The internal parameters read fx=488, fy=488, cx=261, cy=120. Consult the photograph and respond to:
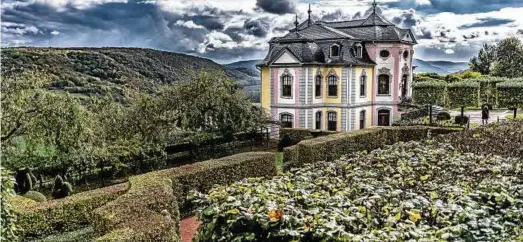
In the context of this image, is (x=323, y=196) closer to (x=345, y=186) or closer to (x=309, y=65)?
(x=345, y=186)

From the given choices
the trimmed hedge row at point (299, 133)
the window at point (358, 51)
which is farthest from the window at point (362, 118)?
the trimmed hedge row at point (299, 133)

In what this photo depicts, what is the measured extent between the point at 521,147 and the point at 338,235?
290 inches

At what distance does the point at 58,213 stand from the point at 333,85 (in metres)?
20.5

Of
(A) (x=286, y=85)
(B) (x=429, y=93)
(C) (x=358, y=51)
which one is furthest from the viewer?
(B) (x=429, y=93)

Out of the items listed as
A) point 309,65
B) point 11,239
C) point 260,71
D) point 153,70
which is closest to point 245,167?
point 11,239

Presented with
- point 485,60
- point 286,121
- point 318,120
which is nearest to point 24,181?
point 286,121

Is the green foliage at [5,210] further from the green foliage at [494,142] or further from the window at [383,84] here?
the window at [383,84]

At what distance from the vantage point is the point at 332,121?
94.2 ft

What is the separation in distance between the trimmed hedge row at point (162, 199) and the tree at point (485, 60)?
2031 inches

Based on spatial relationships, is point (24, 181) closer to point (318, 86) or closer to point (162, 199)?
point (162, 199)

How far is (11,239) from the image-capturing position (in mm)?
6121

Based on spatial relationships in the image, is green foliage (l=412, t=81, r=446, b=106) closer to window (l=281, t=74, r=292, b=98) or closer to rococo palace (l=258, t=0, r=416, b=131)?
rococo palace (l=258, t=0, r=416, b=131)

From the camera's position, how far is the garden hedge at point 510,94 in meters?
28.4

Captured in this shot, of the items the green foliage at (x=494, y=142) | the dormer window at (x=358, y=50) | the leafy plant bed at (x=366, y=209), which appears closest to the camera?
the leafy plant bed at (x=366, y=209)
